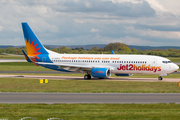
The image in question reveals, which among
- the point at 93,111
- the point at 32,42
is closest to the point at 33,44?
the point at 32,42

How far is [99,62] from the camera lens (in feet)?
156

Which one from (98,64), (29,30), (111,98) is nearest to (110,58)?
(98,64)

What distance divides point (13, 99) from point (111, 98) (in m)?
8.94

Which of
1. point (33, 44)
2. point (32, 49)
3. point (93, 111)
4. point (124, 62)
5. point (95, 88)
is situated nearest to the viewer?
point (93, 111)

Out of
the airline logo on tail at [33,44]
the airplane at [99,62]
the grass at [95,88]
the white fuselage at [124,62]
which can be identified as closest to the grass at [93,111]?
the grass at [95,88]

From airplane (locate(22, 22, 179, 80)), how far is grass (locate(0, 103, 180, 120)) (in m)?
22.4

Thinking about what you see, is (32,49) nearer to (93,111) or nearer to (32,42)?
→ (32,42)

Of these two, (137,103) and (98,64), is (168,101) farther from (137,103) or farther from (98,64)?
(98,64)

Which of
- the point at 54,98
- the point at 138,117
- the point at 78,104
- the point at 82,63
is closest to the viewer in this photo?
the point at 138,117

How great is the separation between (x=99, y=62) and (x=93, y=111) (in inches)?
1099

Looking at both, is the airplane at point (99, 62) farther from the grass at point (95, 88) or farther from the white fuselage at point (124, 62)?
the grass at point (95, 88)

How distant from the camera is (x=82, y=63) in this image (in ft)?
159

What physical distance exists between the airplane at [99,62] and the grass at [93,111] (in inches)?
881

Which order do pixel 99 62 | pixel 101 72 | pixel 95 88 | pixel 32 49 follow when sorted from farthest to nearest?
pixel 32 49 < pixel 99 62 < pixel 101 72 < pixel 95 88
